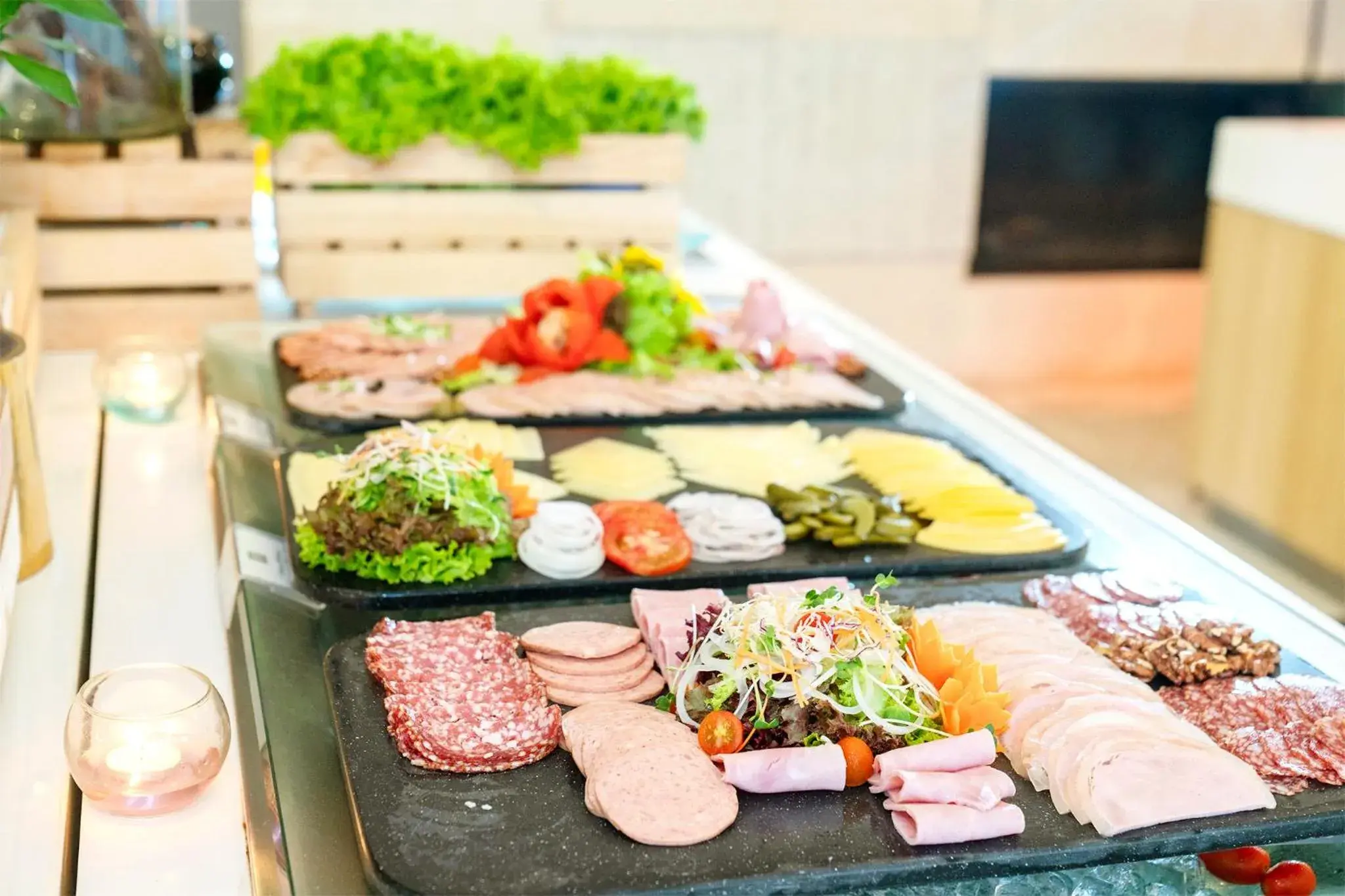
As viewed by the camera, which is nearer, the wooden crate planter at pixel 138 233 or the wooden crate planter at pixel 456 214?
the wooden crate planter at pixel 138 233

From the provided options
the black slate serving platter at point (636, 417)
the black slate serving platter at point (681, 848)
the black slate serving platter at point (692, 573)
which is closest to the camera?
the black slate serving platter at point (681, 848)

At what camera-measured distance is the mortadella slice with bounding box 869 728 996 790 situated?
1.39 metres

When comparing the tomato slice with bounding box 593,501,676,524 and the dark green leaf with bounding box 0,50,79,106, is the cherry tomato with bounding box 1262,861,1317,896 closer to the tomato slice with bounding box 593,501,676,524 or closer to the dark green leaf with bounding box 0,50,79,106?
the tomato slice with bounding box 593,501,676,524

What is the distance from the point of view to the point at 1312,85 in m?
6.56

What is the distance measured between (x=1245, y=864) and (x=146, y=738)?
3.42 ft

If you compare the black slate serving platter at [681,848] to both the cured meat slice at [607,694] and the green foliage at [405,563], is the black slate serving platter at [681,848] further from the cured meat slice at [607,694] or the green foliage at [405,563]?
the green foliage at [405,563]

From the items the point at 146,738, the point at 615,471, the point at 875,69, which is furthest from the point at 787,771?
the point at 875,69

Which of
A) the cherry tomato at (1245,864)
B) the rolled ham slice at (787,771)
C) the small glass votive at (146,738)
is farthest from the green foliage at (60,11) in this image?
the cherry tomato at (1245,864)

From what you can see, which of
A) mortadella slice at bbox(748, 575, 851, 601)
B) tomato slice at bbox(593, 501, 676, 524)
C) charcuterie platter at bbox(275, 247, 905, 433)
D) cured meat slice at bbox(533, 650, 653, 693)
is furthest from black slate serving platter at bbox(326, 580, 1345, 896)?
charcuterie platter at bbox(275, 247, 905, 433)

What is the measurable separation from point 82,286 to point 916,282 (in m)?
4.20

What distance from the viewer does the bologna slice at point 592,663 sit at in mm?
1593

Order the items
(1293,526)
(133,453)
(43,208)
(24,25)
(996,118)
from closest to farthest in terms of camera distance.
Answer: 1. (133,453)
2. (24,25)
3. (43,208)
4. (1293,526)
5. (996,118)

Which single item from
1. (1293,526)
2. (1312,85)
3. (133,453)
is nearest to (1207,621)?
(133,453)

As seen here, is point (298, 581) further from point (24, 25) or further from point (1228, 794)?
point (24, 25)
